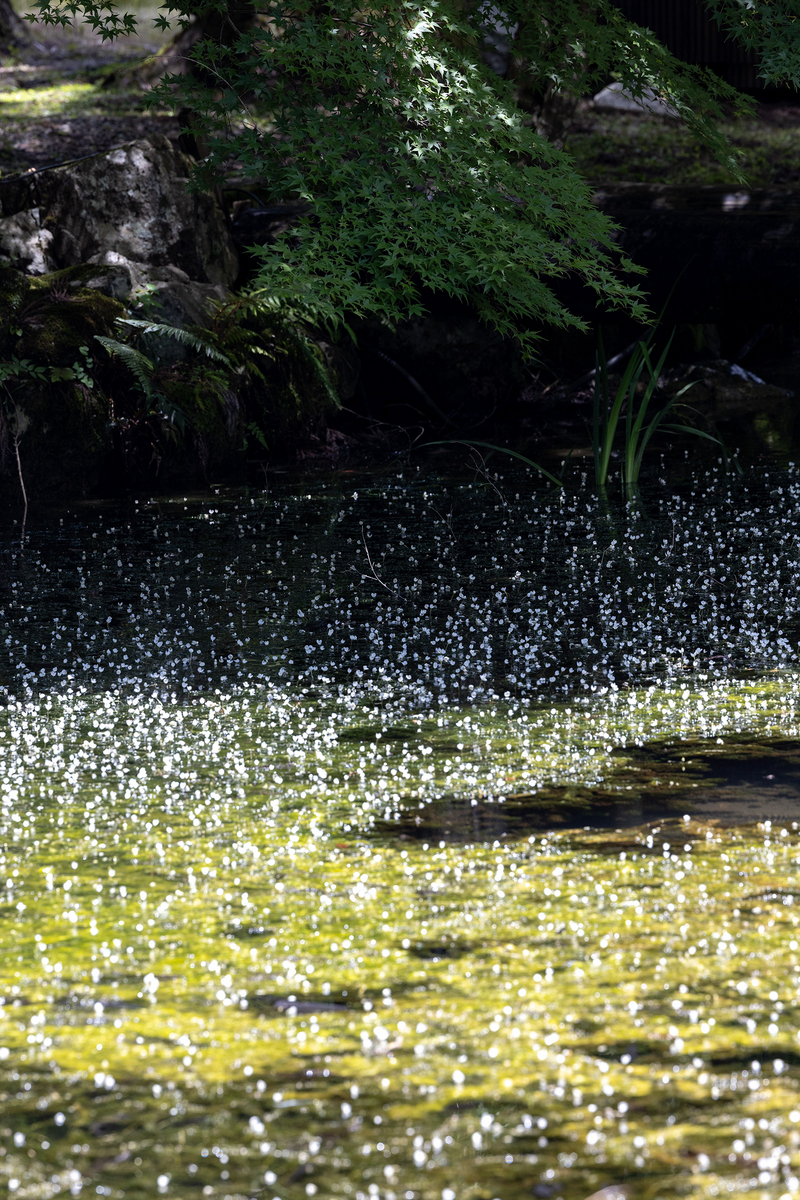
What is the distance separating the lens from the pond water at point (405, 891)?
1.82 meters

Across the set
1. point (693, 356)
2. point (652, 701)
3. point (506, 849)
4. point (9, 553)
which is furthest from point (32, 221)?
point (506, 849)

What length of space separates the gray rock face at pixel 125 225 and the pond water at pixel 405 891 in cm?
531

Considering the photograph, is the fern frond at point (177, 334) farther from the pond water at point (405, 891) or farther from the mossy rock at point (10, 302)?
the pond water at point (405, 891)

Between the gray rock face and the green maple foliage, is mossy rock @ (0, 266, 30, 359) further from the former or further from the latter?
the green maple foliage

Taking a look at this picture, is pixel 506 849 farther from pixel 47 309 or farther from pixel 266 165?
pixel 47 309

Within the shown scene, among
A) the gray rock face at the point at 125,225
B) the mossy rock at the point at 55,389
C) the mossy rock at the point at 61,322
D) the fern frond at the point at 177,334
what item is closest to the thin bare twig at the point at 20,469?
the mossy rock at the point at 55,389

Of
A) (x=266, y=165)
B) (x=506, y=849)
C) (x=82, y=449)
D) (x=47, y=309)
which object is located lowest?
(x=506, y=849)

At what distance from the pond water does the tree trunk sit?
17.8 m

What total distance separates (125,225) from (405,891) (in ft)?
31.0

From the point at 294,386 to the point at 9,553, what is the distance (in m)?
4.17

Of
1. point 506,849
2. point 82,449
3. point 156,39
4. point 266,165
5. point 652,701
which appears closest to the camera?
point 506,849

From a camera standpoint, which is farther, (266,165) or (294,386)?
(294,386)

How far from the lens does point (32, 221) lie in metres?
10.5

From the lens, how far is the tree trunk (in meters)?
20.1
